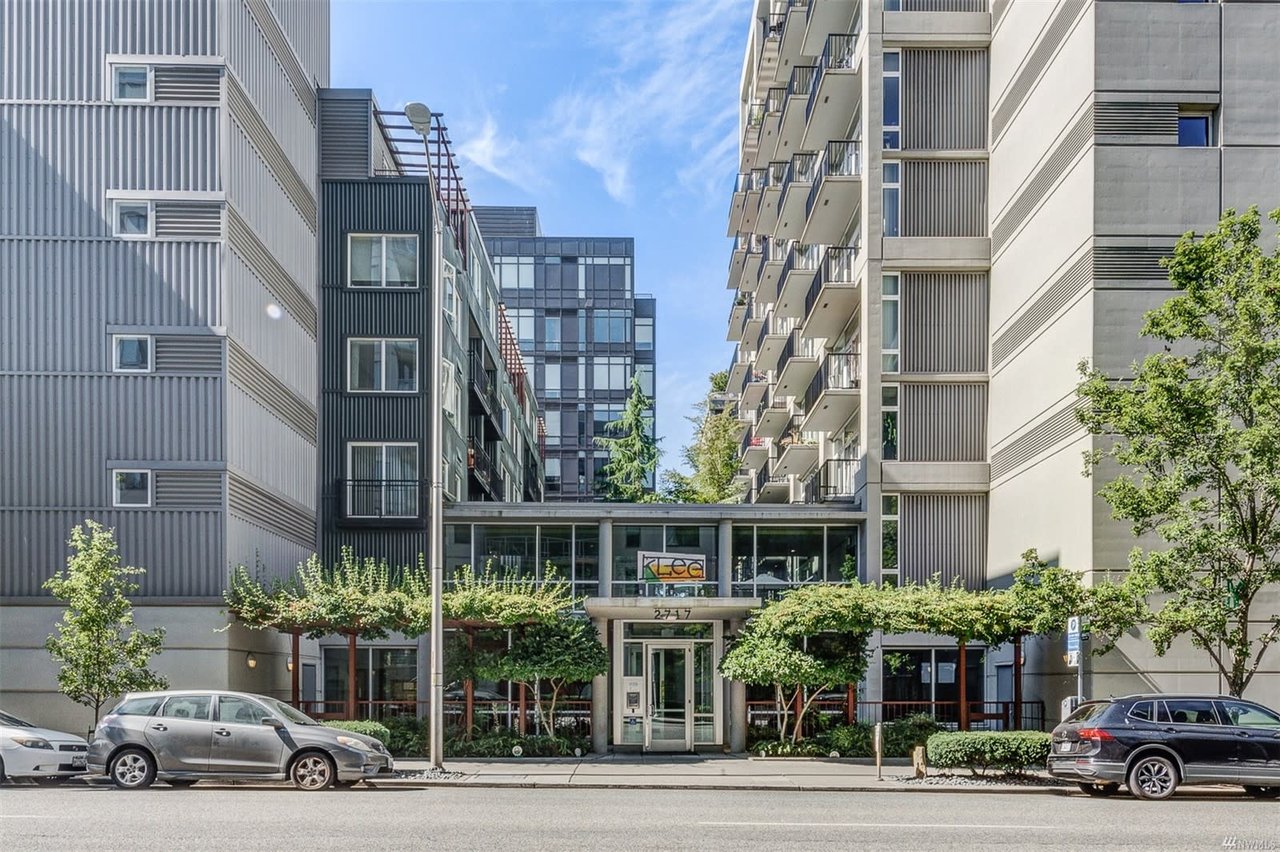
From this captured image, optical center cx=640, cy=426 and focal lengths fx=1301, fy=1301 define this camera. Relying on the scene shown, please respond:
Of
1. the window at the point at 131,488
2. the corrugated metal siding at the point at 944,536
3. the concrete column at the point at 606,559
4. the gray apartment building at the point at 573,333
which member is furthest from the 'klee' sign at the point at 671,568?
the gray apartment building at the point at 573,333

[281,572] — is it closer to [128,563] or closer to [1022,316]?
[128,563]

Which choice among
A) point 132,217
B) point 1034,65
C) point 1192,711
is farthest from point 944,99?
point 132,217

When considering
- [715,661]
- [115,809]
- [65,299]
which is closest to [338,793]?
[115,809]

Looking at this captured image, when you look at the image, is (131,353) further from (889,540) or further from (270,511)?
(889,540)

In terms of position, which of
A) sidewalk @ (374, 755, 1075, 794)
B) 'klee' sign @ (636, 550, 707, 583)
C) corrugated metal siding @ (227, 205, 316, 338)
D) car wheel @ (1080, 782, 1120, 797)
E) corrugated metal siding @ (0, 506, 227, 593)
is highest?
corrugated metal siding @ (227, 205, 316, 338)

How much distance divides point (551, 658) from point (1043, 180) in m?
14.5

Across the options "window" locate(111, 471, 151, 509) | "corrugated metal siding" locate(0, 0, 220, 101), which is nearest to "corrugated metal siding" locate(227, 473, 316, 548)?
"window" locate(111, 471, 151, 509)

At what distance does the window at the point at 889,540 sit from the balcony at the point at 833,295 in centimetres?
551

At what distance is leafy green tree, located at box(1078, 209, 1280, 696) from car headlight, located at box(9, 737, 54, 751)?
1718cm

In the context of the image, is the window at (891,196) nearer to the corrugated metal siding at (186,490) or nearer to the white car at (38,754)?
the corrugated metal siding at (186,490)

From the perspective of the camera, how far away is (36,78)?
26.2 meters

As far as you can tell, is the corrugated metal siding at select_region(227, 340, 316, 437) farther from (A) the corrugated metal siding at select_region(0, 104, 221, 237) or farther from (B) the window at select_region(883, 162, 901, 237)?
(B) the window at select_region(883, 162, 901, 237)

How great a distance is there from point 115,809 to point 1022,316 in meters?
20.9

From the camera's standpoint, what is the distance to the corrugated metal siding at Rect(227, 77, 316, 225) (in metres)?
27.1
